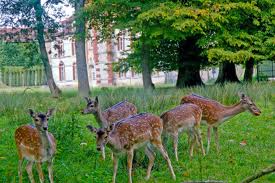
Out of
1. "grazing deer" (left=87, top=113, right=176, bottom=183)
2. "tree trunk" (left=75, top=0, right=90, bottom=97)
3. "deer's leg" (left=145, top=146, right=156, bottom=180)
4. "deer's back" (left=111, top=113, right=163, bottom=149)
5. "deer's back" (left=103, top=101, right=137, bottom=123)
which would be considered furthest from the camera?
"tree trunk" (left=75, top=0, right=90, bottom=97)

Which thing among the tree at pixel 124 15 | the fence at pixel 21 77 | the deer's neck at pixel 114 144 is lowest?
the fence at pixel 21 77

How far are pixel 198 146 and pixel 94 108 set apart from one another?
1785mm

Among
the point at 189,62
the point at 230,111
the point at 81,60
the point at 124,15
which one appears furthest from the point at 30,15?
the point at 230,111

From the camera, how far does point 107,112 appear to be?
8969 mm

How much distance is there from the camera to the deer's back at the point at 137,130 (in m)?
6.27

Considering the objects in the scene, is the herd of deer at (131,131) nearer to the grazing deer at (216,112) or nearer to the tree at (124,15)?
the grazing deer at (216,112)

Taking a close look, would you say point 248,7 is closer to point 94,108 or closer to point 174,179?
point 94,108

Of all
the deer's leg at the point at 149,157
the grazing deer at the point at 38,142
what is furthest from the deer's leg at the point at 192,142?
the grazing deer at the point at 38,142

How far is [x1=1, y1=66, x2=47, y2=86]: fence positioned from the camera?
5209 cm

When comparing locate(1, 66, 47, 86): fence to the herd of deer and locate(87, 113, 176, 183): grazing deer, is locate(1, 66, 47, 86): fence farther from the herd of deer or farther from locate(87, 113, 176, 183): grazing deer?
locate(87, 113, 176, 183): grazing deer

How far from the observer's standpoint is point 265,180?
21.5ft

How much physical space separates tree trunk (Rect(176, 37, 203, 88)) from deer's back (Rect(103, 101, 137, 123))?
16581mm

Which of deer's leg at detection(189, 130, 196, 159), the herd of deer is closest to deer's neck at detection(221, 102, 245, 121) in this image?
the herd of deer

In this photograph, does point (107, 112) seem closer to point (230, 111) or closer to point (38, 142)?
point (230, 111)
